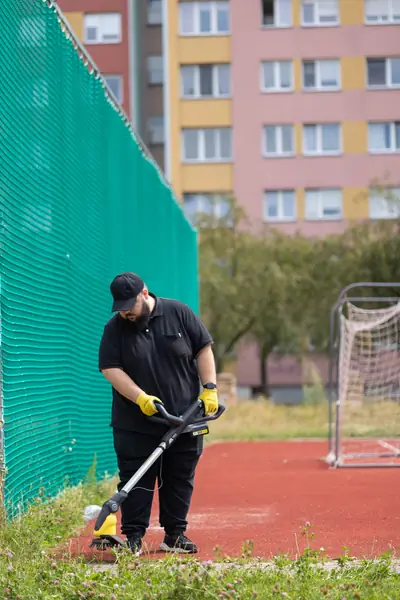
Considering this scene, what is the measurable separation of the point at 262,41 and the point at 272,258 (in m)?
13.8

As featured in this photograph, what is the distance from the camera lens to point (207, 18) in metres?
48.2

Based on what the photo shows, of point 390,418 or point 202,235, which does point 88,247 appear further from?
point 202,235

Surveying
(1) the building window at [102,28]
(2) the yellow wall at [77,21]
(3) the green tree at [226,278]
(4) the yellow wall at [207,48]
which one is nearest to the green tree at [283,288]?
(3) the green tree at [226,278]

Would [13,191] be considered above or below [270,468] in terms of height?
above

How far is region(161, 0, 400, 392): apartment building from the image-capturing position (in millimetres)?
47781

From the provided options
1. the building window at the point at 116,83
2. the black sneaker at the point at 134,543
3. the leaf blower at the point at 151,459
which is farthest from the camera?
the building window at the point at 116,83

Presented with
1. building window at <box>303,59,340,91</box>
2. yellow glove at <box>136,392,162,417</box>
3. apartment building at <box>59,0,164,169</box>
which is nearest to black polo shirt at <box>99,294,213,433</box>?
yellow glove at <box>136,392,162,417</box>

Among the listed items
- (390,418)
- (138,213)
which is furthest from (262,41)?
(138,213)

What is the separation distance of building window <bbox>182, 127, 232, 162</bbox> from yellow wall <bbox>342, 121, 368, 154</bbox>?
14.9ft

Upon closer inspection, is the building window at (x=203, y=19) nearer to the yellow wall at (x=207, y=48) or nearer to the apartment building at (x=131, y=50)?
the yellow wall at (x=207, y=48)

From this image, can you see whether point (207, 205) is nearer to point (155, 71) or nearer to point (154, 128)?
point (154, 128)

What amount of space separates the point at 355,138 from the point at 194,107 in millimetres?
6458

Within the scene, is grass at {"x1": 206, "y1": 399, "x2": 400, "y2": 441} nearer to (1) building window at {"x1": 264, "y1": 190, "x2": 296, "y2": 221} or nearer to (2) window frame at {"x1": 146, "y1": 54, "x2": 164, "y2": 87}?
(1) building window at {"x1": 264, "y1": 190, "x2": 296, "y2": 221}

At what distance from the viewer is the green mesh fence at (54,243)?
26.1 feet
